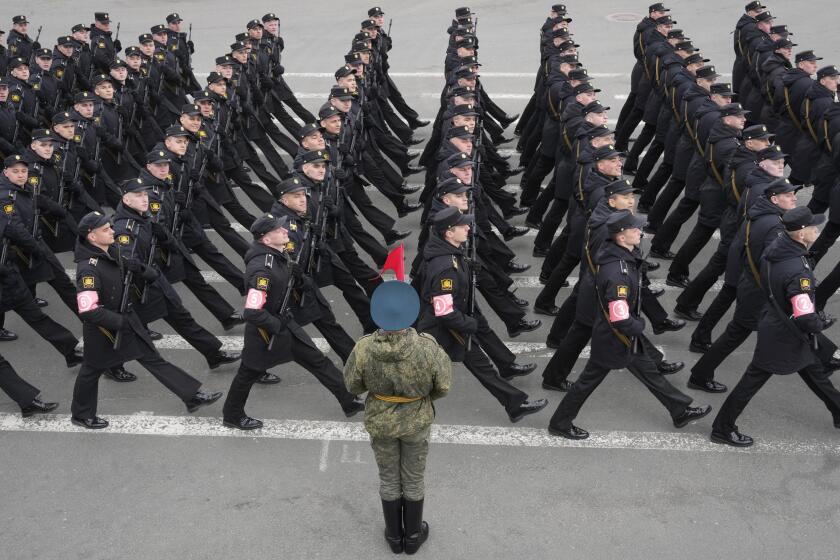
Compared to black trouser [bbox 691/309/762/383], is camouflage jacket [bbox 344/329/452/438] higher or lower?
higher

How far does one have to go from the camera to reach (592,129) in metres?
9.04

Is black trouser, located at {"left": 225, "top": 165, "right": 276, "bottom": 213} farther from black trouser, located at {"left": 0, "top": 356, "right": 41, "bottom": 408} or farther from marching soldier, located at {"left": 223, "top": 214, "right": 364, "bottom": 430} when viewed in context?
black trouser, located at {"left": 0, "top": 356, "right": 41, "bottom": 408}

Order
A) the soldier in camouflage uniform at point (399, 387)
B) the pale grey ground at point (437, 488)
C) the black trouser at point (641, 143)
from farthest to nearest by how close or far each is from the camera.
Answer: the black trouser at point (641, 143)
the pale grey ground at point (437, 488)
the soldier in camouflage uniform at point (399, 387)

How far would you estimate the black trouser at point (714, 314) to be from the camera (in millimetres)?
8086

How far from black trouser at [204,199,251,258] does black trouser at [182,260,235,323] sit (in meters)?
0.71

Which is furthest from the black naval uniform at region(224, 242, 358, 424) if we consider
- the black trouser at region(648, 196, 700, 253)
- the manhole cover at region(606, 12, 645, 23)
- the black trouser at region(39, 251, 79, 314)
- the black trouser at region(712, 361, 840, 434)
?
the manhole cover at region(606, 12, 645, 23)

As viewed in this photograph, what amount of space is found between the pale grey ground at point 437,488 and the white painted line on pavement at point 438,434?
86 millimetres

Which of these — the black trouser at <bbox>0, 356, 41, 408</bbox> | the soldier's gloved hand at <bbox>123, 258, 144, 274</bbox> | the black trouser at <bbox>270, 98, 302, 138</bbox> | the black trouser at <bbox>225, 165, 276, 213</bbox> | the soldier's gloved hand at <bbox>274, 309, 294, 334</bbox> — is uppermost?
the black trouser at <bbox>270, 98, 302, 138</bbox>

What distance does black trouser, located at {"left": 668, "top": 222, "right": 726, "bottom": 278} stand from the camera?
9086 millimetres

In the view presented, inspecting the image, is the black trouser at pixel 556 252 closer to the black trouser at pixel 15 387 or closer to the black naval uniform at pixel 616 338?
the black naval uniform at pixel 616 338

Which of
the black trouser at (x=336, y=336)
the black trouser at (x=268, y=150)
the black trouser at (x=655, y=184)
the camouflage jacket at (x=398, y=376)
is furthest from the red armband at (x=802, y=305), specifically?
the black trouser at (x=268, y=150)

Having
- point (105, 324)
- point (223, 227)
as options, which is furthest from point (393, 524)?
point (223, 227)

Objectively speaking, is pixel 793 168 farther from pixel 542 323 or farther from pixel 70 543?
pixel 70 543

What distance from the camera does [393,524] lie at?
19.4ft
